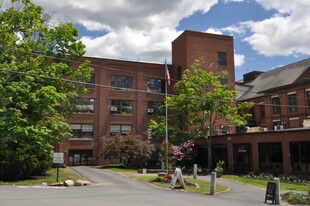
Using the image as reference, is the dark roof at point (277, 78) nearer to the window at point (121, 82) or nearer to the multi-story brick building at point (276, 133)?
the multi-story brick building at point (276, 133)

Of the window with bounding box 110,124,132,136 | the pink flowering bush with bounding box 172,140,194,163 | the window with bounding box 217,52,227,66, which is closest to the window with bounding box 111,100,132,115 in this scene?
the window with bounding box 110,124,132,136

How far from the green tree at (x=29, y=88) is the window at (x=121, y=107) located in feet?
54.8

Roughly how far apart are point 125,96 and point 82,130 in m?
7.76

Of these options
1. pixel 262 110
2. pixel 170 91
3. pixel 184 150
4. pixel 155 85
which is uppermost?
pixel 155 85

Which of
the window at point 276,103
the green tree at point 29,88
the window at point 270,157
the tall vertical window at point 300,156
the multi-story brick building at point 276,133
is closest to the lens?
the green tree at point 29,88

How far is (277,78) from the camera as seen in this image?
144 feet

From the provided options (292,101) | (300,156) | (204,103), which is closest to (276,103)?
(292,101)

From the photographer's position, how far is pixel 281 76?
43.7 metres

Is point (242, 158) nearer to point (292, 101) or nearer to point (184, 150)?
point (184, 150)

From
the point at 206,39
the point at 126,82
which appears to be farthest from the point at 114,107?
the point at 206,39

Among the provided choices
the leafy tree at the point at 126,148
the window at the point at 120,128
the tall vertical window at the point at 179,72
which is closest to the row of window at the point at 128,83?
the tall vertical window at the point at 179,72

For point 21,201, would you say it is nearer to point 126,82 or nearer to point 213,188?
point 213,188

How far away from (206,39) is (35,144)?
29.9 m

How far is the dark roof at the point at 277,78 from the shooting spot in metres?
40.4
